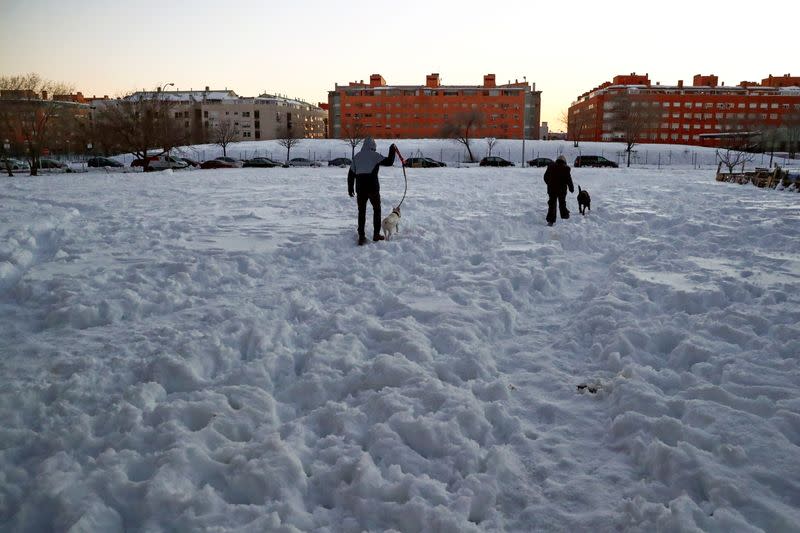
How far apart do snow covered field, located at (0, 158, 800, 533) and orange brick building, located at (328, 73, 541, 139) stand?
110 metres

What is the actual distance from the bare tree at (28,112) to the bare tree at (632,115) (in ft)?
222

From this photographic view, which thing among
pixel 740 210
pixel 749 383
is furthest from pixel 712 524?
pixel 740 210

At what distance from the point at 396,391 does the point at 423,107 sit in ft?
388

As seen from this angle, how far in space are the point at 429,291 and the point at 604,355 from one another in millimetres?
2362

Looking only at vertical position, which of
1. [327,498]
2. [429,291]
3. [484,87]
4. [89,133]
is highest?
[484,87]

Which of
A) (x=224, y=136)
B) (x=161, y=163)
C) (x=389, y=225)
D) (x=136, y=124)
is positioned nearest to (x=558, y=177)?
(x=389, y=225)

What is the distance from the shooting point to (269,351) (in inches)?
182

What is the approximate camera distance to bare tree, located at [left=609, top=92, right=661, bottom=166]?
81.9 meters

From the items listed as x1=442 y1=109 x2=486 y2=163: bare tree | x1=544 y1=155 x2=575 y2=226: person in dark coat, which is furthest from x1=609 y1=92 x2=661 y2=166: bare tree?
x1=544 y1=155 x2=575 y2=226: person in dark coat

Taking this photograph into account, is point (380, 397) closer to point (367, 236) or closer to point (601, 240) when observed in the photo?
point (367, 236)

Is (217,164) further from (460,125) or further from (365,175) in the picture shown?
(365,175)

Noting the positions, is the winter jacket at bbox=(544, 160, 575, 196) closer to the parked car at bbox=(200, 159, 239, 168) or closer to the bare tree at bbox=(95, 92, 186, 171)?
the bare tree at bbox=(95, 92, 186, 171)

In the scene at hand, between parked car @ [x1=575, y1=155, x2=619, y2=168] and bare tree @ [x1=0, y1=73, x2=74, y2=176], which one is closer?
bare tree @ [x1=0, y1=73, x2=74, y2=176]

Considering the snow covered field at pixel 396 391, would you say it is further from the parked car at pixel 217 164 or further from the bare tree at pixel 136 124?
the parked car at pixel 217 164
